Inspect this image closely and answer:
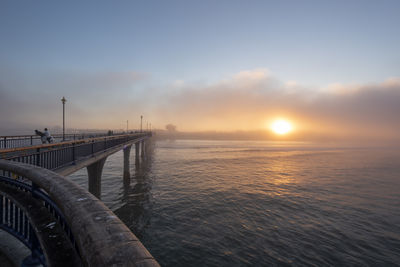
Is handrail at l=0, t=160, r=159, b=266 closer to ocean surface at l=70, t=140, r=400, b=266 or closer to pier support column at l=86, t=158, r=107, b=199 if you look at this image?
ocean surface at l=70, t=140, r=400, b=266

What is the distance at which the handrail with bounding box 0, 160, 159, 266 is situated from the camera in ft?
4.64

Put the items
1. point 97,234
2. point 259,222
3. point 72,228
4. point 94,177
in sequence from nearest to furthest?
point 97,234
point 72,228
point 259,222
point 94,177

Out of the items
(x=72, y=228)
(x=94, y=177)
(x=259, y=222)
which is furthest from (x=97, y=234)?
(x=94, y=177)

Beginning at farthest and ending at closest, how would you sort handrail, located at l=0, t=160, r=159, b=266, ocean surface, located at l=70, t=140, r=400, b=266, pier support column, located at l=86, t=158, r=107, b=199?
pier support column, located at l=86, t=158, r=107, b=199 < ocean surface, located at l=70, t=140, r=400, b=266 < handrail, located at l=0, t=160, r=159, b=266

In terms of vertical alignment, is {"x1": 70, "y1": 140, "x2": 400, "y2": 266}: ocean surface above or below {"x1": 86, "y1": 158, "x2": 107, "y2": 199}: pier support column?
below

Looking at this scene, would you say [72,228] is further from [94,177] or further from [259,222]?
[94,177]

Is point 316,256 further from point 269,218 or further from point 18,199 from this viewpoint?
point 18,199

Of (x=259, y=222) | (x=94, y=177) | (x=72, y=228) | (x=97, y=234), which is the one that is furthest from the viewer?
(x=94, y=177)

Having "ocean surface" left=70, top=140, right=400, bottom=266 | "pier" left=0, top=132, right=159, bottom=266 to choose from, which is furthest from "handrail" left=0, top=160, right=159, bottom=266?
"ocean surface" left=70, top=140, right=400, bottom=266

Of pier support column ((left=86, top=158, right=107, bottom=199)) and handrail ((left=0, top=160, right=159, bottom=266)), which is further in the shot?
pier support column ((left=86, top=158, right=107, bottom=199))

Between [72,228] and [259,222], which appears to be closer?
[72,228]

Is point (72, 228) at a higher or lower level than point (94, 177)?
higher

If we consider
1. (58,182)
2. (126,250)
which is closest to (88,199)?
(58,182)

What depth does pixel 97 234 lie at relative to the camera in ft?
5.34
